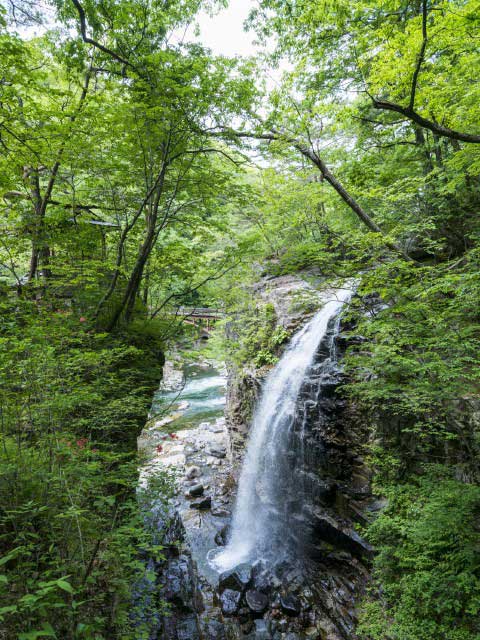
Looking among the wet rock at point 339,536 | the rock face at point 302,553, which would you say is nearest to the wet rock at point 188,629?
the rock face at point 302,553

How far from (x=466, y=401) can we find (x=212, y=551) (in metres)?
6.33

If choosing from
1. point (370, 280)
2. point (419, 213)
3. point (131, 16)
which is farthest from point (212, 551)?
point (131, 16)

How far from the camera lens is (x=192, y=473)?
33.9 ft

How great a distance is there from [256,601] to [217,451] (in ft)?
20.2

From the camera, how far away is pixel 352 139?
10586mm

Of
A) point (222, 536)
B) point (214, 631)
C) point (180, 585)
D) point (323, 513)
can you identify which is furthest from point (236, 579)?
point (323, 513)

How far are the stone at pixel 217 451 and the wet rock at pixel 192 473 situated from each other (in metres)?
1.06

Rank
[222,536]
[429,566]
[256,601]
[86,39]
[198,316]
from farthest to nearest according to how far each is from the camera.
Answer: [198,316], [222,536], [256,601], [86,39], [429,566]

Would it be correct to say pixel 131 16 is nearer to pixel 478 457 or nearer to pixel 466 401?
pixel 466 401

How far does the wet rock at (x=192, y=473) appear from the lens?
10.2 m

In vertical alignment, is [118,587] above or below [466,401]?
below

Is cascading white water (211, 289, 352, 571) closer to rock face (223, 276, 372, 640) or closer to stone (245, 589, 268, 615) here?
rock face (223, 276, 372, 640)

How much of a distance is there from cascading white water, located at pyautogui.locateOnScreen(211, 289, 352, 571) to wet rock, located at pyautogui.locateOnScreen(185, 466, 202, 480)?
2233mm

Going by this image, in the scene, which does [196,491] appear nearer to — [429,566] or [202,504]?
[202,504]
